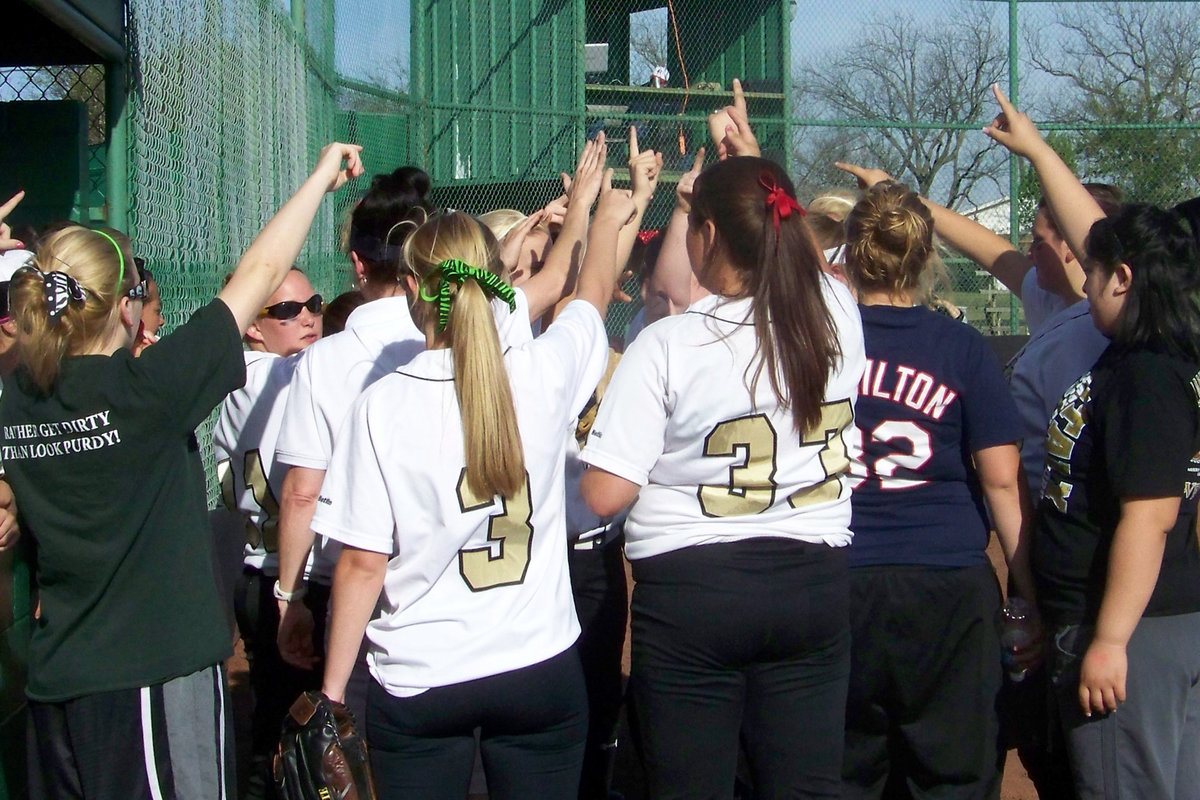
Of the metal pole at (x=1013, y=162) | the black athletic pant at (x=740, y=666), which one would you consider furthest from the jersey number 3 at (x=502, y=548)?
the metal pole at (x=1013, y=162)

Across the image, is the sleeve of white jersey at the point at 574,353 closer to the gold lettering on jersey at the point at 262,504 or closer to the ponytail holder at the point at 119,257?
the ponytail holder at the point at 119,257

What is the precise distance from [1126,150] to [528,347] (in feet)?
33.8

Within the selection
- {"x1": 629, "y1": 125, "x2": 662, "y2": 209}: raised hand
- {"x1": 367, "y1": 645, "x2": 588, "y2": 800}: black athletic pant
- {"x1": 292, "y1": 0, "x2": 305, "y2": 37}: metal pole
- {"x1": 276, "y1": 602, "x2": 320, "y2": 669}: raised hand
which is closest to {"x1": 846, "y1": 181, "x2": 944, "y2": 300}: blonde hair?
{"x1": 629, "y1": 125, "x2": 662, "y2": 209}: raised hand

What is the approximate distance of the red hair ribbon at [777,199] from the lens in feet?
8.07

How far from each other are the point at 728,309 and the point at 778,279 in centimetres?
12

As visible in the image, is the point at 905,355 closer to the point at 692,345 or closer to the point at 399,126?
the point at 692,345

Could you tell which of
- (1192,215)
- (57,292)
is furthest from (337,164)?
(1192,215)

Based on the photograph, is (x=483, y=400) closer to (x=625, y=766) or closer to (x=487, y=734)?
(x=487, y=734)

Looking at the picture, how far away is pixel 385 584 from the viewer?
91.1 inches

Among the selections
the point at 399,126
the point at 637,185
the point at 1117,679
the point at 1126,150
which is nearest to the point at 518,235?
the point at 637,185

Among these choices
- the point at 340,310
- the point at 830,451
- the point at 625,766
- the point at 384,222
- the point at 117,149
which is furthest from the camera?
the point at 625,766

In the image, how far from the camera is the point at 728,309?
2486 millimetres

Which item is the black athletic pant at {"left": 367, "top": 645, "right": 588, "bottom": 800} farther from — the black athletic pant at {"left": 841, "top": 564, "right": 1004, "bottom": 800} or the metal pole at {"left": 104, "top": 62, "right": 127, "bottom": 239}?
the metal pole at {"left": 104, "top": 62, "right": 127, "bottom": 239}

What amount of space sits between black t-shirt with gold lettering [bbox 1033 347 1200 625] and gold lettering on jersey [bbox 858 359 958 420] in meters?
0.28
